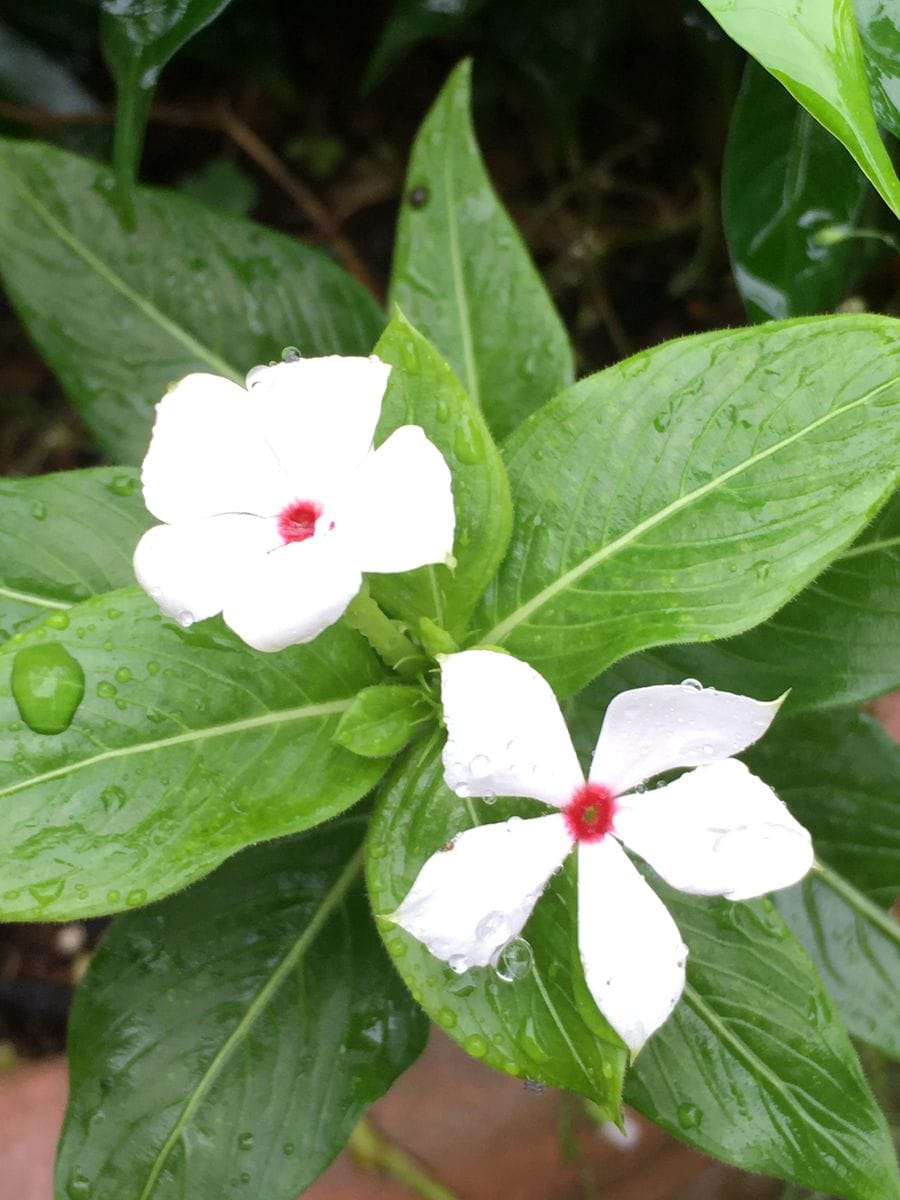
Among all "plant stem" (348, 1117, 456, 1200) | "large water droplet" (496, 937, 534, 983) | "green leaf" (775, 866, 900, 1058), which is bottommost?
"plant stem" (348, 1117, 456, 1200)

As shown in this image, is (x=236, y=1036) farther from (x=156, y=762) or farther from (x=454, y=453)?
(x=454, y=453)

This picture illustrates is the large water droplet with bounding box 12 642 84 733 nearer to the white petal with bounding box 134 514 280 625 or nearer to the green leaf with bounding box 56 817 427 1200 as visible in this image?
the white petal with bounding box 134 514 280 625

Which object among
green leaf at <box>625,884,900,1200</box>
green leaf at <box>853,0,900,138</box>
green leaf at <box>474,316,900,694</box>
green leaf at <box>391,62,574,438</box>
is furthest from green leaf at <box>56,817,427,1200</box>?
green leaf at <box>853,0,900,138</box>

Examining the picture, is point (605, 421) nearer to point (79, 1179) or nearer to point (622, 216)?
point (79, 1179)

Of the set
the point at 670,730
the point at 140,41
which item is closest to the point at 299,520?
the point at 670,730

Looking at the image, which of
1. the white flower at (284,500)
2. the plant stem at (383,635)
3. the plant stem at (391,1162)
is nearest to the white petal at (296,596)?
the white flower at (284,500)

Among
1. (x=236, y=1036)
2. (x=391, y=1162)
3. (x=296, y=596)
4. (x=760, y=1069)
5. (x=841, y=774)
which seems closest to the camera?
(x=296, y=596)
